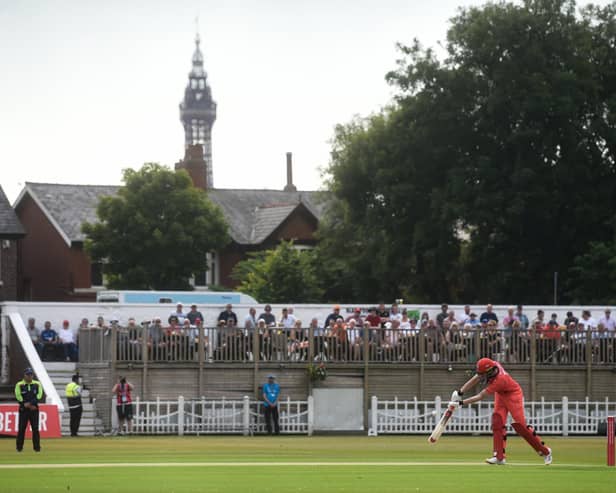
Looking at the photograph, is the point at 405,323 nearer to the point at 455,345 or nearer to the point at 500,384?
the point at 455,345

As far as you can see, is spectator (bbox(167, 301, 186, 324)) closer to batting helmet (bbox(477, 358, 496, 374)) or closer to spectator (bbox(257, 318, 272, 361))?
spectator (bbox(257, 318, 272, 361))

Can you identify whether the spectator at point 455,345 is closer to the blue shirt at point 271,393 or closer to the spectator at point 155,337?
the blue shirt at point 271,393

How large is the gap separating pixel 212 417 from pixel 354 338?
16.4 ft

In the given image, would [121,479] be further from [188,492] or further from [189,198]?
[189,198]

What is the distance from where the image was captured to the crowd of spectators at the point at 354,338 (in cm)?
4331

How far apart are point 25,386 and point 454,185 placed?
1359 inches

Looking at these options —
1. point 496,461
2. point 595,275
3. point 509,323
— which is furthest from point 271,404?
point 595,275

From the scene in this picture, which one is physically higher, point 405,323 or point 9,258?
point 9,258

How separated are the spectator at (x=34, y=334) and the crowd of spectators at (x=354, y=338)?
0.10ft

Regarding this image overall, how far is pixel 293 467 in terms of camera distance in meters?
24.9

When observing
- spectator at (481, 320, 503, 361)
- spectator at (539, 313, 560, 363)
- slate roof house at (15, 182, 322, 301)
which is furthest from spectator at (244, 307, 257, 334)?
slate roof house at (15, 182, 322, 301)

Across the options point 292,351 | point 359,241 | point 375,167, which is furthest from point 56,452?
point 359,241

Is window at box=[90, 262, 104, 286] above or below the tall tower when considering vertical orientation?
below

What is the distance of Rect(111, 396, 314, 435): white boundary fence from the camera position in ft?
136
